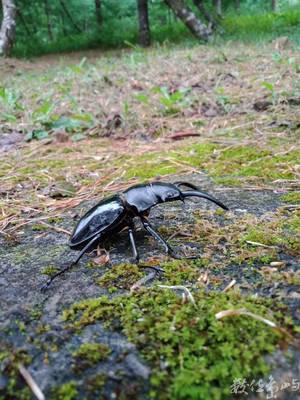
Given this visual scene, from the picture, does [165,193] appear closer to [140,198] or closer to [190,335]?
[140,198]

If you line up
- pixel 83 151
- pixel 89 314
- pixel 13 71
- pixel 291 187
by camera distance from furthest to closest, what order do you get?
pixel 13 71, pixel 83 151, pixel 291 187, pixel 89 314

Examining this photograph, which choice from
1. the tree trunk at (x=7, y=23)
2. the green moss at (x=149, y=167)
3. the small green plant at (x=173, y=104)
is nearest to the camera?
the green moss at (x=149, y=167)

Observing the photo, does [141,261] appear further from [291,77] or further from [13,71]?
[13,71]

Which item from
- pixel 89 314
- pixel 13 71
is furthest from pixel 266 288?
pixel 13 71

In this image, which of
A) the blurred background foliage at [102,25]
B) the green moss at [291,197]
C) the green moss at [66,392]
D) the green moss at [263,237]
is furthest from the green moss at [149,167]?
the blurred background foliage at [102,25]

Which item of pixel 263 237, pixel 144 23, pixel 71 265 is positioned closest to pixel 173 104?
pixel 263 237

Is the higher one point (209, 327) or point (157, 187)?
point (157, 187)

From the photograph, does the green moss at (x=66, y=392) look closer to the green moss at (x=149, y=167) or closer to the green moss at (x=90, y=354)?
the green moss at (x=90, y=354)

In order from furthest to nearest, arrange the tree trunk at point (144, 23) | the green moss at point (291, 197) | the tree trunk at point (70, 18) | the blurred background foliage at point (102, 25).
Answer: the tree trunk at point (70, 18)
the blurred background foliage at point (102, 25)
the tree trunk at point (144, 23)
the green moss at point (291, 197)
